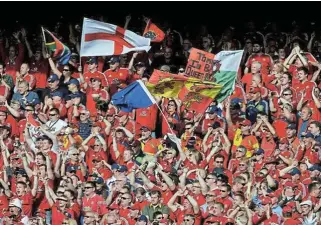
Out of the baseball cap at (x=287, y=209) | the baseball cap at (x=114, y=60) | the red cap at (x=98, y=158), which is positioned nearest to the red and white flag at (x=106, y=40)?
the baseball cap at (x=114, y=60)

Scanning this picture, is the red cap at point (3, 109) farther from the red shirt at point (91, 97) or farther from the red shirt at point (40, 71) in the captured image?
the red shirt at point (91, 97)

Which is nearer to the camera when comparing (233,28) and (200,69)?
(200,69)

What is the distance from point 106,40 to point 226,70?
191cm

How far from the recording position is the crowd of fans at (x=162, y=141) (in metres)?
20.1

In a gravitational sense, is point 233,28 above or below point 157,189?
above

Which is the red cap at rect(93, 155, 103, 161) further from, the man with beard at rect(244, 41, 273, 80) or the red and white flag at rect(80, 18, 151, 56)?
the man with beard at rect(244, 41, 273, 80)

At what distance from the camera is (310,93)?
2172cm

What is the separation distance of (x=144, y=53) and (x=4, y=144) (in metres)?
2.64

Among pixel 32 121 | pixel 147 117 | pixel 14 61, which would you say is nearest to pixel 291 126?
pixel 147 117

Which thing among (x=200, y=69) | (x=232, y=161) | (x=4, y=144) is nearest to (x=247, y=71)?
(x=200, y=69)

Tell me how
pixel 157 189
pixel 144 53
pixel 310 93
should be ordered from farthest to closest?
1. pixel 144 53
2. pixel 310 93
3. pixel 157 189

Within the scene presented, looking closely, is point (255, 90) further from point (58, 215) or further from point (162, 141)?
point (58, 215)

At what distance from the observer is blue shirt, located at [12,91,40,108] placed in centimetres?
2239

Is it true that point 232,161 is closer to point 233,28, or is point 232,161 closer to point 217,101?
point 217,101
